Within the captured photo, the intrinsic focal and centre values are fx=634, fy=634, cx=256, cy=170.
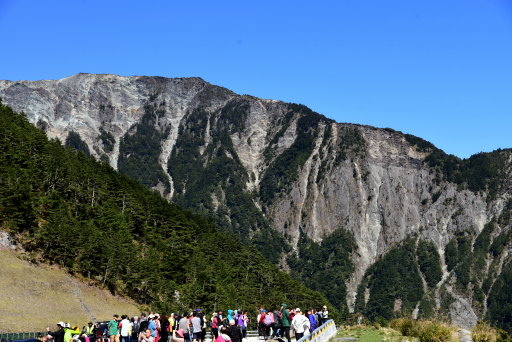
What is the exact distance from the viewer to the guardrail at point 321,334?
33.9 meters

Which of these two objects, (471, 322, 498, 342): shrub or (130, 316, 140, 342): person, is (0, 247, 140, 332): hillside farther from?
(471, 322, 498, 342): shrub

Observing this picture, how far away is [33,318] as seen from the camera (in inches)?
2667

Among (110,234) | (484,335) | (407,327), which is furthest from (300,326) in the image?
(110,234)

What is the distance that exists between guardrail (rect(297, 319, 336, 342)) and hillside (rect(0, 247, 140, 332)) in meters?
32.4

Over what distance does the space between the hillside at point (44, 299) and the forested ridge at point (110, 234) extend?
3999 millimetres

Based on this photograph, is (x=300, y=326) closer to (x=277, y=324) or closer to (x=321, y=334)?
(x=321, y=334)

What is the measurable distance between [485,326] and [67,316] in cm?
5279

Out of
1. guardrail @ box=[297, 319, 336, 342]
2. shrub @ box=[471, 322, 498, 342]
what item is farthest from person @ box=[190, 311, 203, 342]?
shrub @ box=[471, 322, 498, 342]

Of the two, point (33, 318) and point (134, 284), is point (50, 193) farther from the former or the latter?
point (33, 318)

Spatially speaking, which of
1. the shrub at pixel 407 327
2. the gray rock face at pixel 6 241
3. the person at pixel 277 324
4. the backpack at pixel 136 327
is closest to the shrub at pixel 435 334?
the shrub at pixel 407 327

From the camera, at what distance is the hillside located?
220 ft

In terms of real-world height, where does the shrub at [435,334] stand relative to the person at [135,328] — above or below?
above

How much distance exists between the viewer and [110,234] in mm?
108188

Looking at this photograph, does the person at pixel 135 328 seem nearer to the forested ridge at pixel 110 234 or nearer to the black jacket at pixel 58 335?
the black jacket at pixel 58 335
